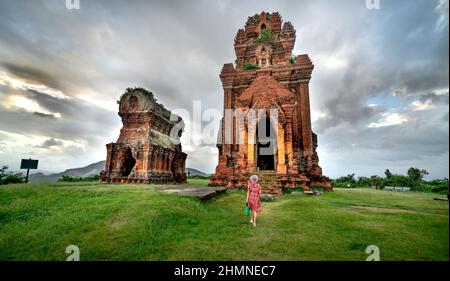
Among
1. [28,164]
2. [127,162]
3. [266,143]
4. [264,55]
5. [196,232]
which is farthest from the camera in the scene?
[127,162]

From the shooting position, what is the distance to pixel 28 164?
1636 centimetres

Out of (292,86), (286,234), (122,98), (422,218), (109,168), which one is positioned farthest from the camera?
(122,98)

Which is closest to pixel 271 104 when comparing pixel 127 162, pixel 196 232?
pixel 196 232

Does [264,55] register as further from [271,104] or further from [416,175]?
[416,175]

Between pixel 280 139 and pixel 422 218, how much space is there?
7.54m

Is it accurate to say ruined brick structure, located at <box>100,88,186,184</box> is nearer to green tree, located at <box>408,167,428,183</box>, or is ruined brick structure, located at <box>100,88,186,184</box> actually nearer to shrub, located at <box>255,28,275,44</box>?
shrub, located at <box>255,28,275,44</box>

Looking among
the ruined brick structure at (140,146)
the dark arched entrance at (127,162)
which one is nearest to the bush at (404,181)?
the ruined brick structure at (140,146)

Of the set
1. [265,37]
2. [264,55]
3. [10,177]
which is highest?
[265,37]

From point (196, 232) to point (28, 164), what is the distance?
760 inches

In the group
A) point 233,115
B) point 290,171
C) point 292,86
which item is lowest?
point 290,171
